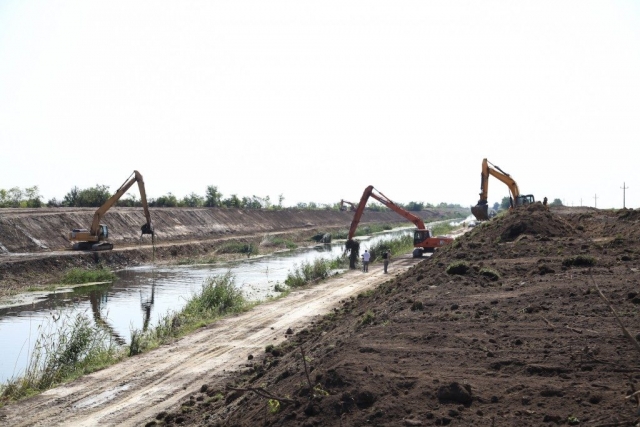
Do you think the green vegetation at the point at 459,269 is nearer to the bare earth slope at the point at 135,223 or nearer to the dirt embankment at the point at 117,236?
the dirt embankment at the point at 117,236

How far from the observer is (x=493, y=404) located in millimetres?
7285

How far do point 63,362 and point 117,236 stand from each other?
37.4 metres

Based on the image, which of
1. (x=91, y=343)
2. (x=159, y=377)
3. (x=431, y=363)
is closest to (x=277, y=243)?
(x=91, y=343)

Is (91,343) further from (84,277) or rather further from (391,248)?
(391,248)

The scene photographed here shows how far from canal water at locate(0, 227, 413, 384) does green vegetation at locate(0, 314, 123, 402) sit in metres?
0.72

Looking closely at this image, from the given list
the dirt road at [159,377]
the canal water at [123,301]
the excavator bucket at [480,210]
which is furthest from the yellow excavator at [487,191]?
the dirt road at [159,377]

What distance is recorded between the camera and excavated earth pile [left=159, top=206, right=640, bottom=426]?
713cm

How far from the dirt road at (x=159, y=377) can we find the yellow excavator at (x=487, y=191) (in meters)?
19.3

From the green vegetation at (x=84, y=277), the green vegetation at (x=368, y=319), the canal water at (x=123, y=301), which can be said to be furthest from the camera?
the green vegetation at (x=84, y=277)

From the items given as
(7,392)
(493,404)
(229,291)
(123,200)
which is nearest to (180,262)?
(229,291)

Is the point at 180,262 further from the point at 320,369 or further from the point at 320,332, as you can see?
the point at 320,369

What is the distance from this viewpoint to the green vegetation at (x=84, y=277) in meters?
33.2

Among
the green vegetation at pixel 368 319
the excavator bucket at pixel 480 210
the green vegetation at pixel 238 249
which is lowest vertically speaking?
the green vegetation at pixel 238 249

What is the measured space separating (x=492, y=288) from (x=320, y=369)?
6963 mm
